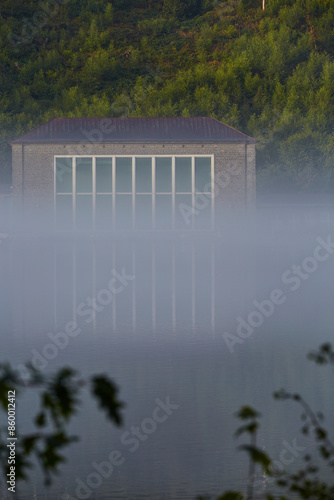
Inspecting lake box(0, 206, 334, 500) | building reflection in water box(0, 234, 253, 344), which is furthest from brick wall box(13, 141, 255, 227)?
lake box(0, 206, 334, 500)

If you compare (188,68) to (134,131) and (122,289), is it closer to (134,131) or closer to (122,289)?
(134,131)

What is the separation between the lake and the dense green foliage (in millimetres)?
38901

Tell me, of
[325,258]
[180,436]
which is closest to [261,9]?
[325,258]

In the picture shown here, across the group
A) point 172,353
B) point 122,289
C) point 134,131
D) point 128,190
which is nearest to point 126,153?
point 134,131

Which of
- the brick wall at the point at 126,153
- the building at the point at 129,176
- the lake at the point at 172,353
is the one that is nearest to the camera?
the lake at the point at 172,353

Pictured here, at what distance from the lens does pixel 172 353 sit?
47.4ft

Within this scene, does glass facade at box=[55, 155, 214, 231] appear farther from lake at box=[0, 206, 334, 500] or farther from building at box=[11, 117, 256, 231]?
lake at box=[0, 206, 334, 500]

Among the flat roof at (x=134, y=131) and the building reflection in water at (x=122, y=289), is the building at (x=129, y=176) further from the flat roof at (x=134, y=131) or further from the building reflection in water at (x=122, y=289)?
the building reflection in water at (x=122, y=289)

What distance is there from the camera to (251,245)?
154 ft

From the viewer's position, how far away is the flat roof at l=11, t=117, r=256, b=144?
56.3 meters

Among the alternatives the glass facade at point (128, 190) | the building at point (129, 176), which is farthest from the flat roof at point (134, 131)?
the glass facade at point (128, 190)

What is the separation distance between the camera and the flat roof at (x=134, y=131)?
56.3 metres

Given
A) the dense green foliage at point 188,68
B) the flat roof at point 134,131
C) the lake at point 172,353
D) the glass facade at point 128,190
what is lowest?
the lake at point 172,353

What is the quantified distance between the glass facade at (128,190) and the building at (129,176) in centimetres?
6
